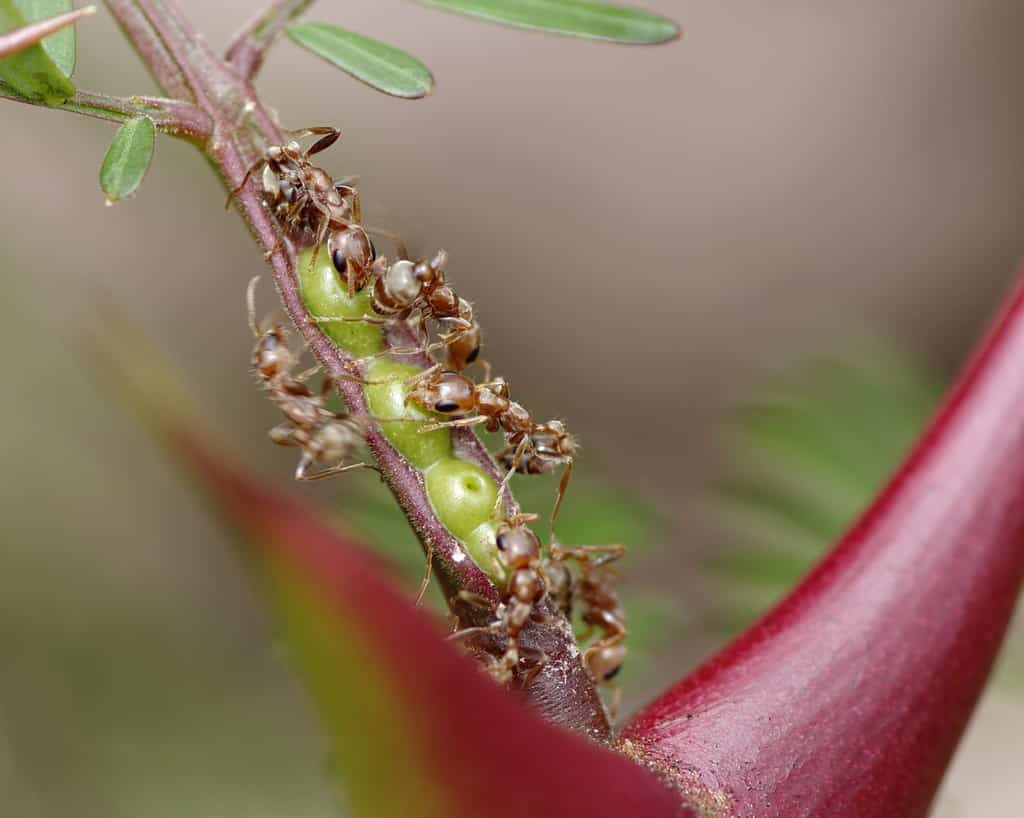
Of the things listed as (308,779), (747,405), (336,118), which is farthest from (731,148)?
(308,779)

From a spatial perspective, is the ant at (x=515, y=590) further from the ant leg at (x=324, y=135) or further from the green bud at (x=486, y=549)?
the ant leg at (x=324, y=135)

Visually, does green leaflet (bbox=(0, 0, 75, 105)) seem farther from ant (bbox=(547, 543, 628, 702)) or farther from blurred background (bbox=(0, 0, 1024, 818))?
blurred background (bbox=(0, 0, 1024, 818))

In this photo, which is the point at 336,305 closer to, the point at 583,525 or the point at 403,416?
the point at 403,416

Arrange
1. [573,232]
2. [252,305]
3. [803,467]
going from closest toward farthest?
1. [252,305]
2. [803,467]
3. [573,232]

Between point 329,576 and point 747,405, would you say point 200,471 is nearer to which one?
point 329,576

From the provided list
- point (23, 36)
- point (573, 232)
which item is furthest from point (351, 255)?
point (573, 232)

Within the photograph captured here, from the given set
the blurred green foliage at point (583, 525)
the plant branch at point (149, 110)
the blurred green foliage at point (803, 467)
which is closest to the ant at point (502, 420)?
the plant branch at point (149, 110)
